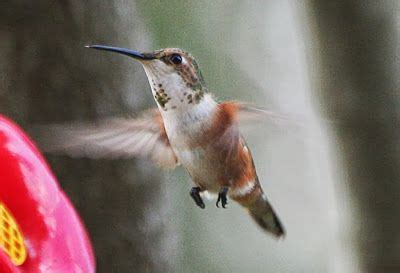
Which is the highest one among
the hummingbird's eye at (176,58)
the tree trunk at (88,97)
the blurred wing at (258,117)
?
the hummingbird's eye at (176,58)

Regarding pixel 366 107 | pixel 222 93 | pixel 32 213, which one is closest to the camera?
pixel 32 213

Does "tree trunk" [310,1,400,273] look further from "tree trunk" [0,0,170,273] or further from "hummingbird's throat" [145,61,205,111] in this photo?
"tree trunk" [0,0,170,273]

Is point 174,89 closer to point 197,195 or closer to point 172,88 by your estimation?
point 172,88

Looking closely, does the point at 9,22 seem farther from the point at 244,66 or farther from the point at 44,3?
the point at 244,66

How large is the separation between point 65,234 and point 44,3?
78 cm

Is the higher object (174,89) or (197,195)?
(174,89)

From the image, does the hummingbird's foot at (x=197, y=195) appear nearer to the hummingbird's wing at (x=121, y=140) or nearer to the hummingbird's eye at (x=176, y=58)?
the hummingbird's wing at (x=121, y=140)

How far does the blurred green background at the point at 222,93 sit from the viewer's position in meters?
1.19

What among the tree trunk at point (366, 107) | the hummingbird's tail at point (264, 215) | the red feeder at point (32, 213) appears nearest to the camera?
the red feeder at point (32, 213)

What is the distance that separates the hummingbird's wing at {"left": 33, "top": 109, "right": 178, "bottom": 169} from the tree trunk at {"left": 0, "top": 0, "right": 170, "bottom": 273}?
→ 445 mm

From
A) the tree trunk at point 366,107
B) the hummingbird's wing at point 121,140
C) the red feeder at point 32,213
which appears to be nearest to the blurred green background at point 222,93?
the tree trunk at point 366,107

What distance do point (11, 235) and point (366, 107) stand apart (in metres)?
0.50

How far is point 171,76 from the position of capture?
3.55 feet

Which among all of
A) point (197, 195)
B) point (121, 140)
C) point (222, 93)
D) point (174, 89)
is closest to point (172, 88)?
point (174, 89)
